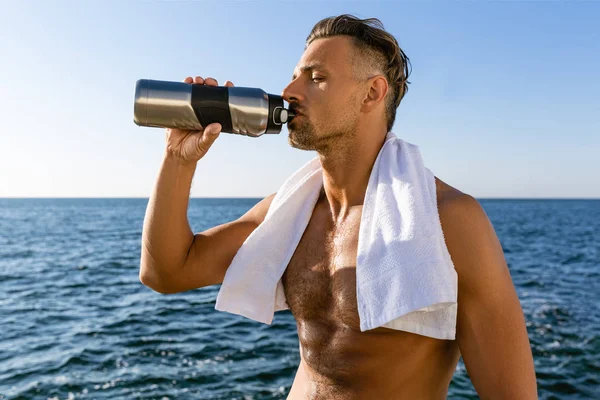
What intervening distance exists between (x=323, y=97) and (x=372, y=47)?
0.46m

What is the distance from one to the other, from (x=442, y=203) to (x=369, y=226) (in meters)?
0.36

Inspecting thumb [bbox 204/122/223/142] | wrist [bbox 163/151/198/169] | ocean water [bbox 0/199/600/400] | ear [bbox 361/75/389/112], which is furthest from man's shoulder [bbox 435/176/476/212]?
ocean water [bbox 0/199/600/400]

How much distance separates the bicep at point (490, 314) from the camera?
82.0 inches

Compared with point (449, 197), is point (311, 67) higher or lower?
higher

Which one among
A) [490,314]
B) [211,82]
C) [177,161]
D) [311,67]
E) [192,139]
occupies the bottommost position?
[490,314]

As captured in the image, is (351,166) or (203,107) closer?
(203,107)

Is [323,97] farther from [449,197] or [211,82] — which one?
[449,197]

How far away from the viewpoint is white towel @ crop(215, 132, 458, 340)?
2137mm

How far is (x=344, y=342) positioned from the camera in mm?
2535

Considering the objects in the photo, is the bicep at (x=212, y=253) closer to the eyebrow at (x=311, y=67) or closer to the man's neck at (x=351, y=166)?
the man's neck at (x=351, y=166)

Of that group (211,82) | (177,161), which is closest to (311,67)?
(211,82)

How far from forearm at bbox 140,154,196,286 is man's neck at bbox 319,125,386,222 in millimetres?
726

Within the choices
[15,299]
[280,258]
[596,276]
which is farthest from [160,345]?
[596,276]

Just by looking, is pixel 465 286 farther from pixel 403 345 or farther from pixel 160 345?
pixel 160 345
